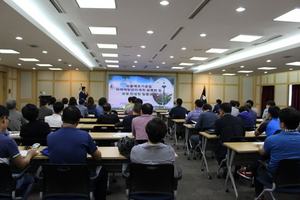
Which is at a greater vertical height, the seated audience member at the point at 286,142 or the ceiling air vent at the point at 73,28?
the ceiling air vent at the point at 73,28

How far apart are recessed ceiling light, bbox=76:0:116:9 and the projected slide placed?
9.64 m

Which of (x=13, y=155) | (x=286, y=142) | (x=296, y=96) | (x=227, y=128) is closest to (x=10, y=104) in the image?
(x=13, y=155)

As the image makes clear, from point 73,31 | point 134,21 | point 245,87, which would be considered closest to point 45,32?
point 73,31

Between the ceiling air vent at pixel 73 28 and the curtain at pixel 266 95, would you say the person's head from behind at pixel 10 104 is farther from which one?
the curtain at pixel 266 95

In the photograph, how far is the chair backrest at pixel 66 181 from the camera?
1854 millimetres

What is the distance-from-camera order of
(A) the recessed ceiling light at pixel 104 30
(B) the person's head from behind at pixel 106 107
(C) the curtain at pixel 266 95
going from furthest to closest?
(C) the curtain at pixel 266 95, (A) the recessed ceiling light at pixel 104 30, (B) the person's head from behind at pixel 106 107

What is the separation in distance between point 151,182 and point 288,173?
142 centimetres

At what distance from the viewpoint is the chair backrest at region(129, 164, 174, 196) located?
1.92 metres

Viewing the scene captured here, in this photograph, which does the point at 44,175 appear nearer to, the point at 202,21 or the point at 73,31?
the point at 202,21

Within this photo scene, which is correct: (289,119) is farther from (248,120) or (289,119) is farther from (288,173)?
(248,120)

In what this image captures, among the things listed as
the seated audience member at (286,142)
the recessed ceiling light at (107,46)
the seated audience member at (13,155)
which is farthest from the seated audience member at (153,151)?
the recessed ceiling light at (107,46)

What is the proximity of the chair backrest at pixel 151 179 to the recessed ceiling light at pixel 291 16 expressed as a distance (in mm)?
3957

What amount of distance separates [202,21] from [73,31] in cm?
326

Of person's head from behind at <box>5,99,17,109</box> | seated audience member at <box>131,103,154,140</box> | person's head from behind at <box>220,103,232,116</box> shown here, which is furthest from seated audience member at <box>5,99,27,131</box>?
person's head from behind at <box>220,103,232,116</box>
